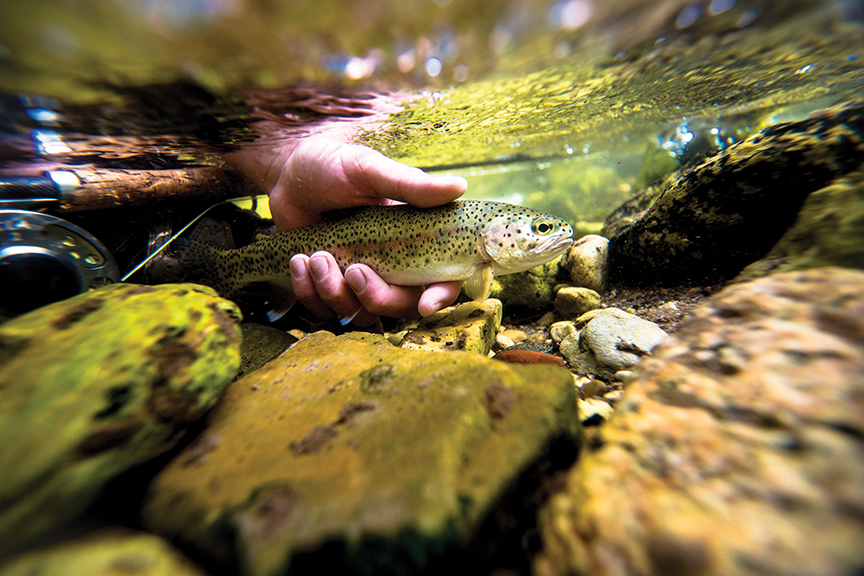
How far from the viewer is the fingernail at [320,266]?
304 centimetres

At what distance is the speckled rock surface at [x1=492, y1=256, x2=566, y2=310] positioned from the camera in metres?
3.83

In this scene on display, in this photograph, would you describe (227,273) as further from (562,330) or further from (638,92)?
(638,92)

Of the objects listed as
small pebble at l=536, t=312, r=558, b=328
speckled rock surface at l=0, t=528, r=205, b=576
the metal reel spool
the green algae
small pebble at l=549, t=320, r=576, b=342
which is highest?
the green algae

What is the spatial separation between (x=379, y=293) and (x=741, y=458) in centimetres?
282

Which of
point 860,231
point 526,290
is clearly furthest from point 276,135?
point 860,231

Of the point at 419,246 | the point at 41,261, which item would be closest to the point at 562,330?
the point at 419,246

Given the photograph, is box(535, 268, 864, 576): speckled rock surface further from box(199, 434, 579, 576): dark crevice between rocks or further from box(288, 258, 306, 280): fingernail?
box(288, 258, 306, 280): fingernail

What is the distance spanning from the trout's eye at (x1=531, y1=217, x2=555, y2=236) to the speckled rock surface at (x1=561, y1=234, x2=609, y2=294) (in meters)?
1.16

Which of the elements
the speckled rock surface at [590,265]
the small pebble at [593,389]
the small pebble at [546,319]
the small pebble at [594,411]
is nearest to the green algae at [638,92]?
the speckled rock surface at [590,265]

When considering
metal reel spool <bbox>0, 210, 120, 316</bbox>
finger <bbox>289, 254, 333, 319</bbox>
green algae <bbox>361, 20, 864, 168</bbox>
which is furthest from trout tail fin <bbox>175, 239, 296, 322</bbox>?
green algae <bbox>361, 20, 864, 168</bbox>

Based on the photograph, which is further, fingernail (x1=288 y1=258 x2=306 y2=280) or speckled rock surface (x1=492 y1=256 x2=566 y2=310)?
speckled rock surface (x1=492 y1=256 x2=566 y2=310)

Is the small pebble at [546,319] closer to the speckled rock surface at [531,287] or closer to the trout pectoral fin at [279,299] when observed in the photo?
the speckled rock surface at [531,287]

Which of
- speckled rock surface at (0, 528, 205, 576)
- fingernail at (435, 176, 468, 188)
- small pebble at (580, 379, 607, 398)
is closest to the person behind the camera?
speckled rock surface at (0, 528, 205, 576)

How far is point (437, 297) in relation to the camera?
3002mm
